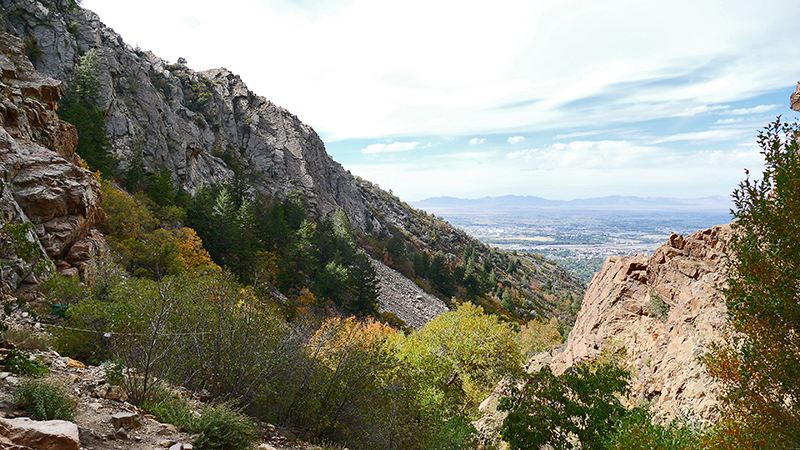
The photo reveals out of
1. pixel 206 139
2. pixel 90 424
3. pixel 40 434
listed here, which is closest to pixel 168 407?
pixel 90 424

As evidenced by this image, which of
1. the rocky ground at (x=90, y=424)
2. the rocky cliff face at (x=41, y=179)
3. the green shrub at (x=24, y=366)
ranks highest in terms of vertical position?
the rocky cliff face at (x=41, y=179)

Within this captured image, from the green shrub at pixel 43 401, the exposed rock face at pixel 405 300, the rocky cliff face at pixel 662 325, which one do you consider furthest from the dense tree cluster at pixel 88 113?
the rocky cliff face at pixel 662 325

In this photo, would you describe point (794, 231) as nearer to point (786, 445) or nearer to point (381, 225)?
point (786, 445)

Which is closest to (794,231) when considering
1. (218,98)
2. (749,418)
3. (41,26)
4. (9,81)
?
(749,418)

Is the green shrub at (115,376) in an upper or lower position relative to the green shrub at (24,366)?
lower

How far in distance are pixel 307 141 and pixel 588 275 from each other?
158m

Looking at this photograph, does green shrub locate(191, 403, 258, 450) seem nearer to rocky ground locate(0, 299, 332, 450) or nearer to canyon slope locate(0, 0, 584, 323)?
rocky ground locate(0, 299, 332, 450)

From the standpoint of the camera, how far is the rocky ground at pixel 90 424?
612 centimetres

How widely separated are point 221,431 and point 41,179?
19.4 m

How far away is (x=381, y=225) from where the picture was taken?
322 feet

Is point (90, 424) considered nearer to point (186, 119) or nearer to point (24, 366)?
point (24, 366)

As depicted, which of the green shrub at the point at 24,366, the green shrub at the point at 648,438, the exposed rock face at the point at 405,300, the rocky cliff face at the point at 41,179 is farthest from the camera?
the exposed rock face at the point at 405,300

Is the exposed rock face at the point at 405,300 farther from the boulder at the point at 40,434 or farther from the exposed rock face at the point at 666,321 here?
the boulder at the point at 40,434

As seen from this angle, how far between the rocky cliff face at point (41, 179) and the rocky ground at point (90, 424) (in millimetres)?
8376
